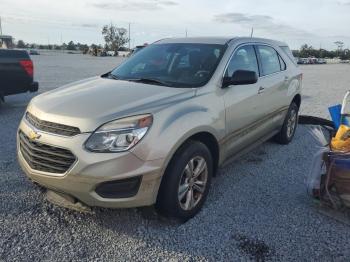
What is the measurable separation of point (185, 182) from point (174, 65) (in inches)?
57.5

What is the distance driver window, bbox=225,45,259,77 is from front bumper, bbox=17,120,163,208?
5.34ft

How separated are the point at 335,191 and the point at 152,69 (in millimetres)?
2349

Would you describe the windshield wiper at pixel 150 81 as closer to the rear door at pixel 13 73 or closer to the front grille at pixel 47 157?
the front grille at pixel 47 157

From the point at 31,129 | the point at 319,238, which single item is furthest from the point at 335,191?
the point at 31,129

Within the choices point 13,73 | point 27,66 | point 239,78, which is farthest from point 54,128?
point 27,66

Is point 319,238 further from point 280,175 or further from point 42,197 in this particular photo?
point 42,197

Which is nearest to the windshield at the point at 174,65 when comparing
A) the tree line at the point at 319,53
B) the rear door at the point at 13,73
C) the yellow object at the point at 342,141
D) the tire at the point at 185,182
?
the tire at the point at 185,182

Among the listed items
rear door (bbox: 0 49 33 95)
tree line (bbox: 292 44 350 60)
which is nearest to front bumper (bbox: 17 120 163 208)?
rear door (bbox: 0 49 33 95)

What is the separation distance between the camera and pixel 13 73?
765cm

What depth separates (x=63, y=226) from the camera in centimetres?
336

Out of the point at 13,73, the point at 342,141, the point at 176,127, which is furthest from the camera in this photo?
the point at 13,73

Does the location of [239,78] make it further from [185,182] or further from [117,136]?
[117,136]

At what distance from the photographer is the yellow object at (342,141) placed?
3670 mm

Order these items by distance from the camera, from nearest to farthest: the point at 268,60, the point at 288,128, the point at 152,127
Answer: the point at 152,127
the point at 268,60
the point at 288,128
